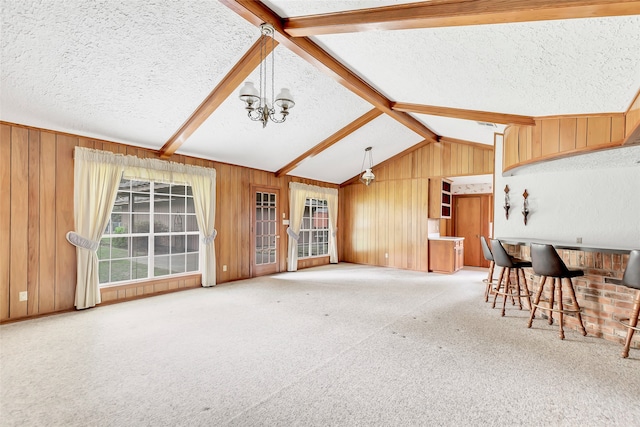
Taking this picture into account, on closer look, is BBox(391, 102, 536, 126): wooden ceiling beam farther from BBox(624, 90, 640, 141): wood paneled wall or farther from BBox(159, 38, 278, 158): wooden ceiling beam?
BBox(159, 38, 278, 158): wooden ceiling beam

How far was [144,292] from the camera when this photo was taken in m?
4.71

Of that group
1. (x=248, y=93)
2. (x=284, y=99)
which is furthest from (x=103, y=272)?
(x=284, y=99)

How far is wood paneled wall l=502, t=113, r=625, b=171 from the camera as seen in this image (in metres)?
3.06

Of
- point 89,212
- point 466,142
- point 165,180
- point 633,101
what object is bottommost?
point 89,212

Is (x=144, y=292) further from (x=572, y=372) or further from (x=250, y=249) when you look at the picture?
(x=572, y=372)

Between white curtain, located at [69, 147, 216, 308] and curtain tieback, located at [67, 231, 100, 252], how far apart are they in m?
0.01

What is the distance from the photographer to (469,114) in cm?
427

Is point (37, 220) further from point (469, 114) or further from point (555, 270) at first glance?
point (555, 270)

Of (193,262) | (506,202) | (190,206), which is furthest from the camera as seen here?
(193,262)

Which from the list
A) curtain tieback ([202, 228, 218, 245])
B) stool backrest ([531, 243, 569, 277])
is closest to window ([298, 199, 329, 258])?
curtain tieback ([202, 228, 218, 245])

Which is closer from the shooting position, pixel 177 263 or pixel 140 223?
pixel 140 223

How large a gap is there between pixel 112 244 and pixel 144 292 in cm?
89

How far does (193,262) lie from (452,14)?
17.4 ft

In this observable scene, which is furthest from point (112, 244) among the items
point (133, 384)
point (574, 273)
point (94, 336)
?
point (574, 273)
